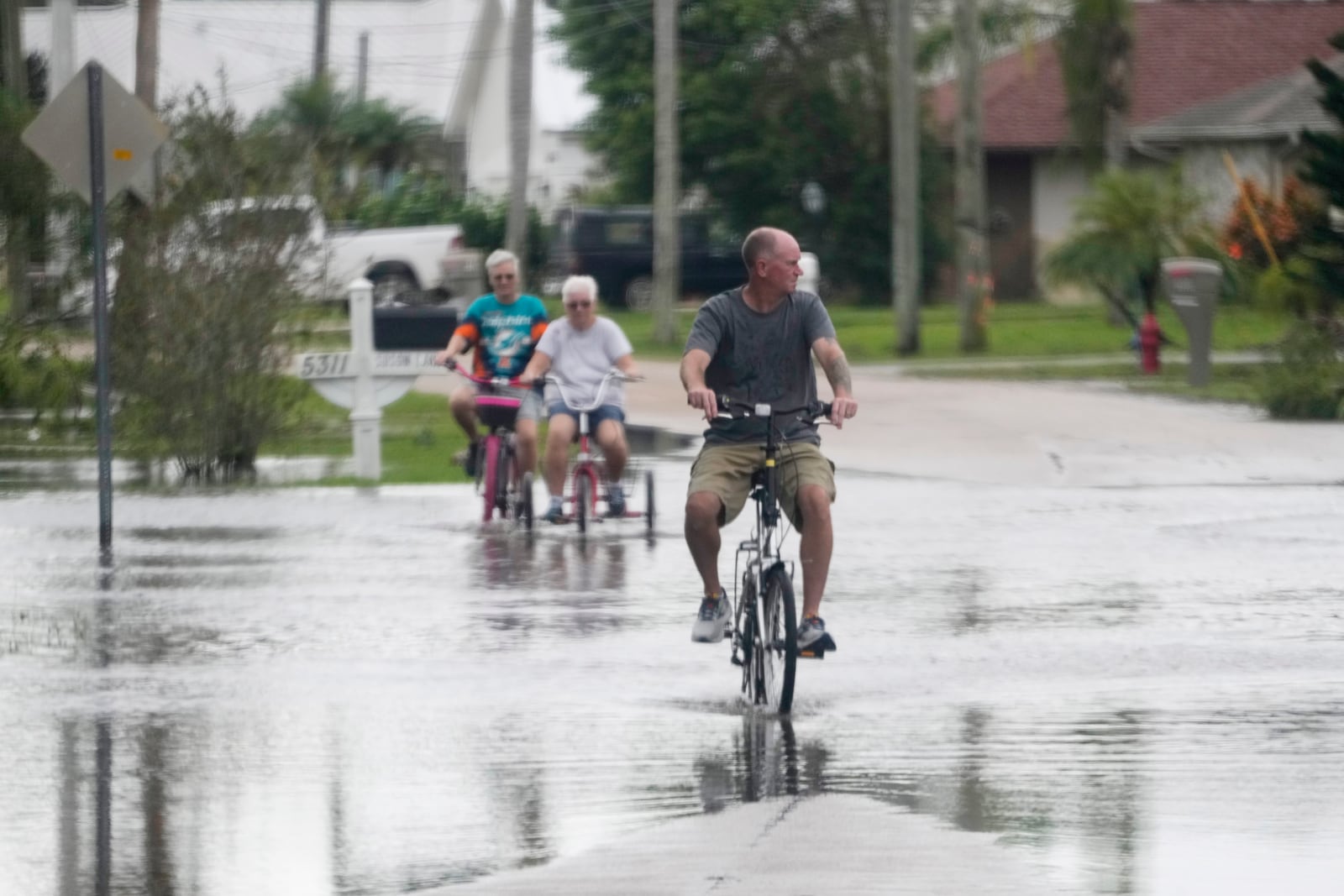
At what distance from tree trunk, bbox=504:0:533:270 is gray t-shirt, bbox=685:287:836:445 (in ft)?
85.0

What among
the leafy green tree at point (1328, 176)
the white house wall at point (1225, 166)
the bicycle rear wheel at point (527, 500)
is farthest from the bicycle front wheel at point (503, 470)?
the white house wall at point (1225, 166)

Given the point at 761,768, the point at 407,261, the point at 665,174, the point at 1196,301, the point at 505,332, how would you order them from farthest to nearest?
1. the point at 407,261
2. the point at 665,174
3. the point at 1196,301
4. the point at 505,332
5. the point at 761,768

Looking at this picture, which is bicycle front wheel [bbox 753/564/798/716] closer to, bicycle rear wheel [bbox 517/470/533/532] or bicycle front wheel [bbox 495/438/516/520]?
bicycle rear wheel [bbox 517/470/533/532]

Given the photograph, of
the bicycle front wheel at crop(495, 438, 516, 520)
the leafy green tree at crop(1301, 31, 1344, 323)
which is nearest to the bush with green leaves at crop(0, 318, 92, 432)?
the bicycle front wheel at crop(495, 438, 516, 520)

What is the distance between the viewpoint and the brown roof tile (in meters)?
51.0

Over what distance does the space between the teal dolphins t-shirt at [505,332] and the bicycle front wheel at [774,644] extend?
6.66 meters

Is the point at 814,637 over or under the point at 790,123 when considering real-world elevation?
under

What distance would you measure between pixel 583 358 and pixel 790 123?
115ft

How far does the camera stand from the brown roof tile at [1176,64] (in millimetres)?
51000

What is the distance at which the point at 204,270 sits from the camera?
18.2 metres

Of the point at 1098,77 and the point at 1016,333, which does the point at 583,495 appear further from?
the point at 1098,77

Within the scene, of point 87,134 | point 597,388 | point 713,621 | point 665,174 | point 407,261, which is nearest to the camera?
point 713,621

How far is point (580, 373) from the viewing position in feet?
48.3


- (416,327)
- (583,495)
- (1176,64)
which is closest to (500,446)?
(583,495)
